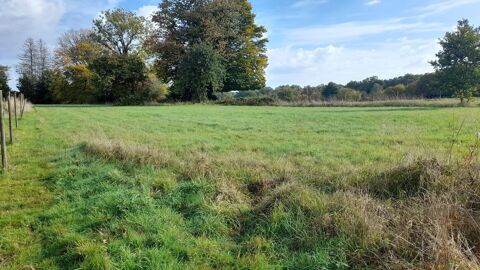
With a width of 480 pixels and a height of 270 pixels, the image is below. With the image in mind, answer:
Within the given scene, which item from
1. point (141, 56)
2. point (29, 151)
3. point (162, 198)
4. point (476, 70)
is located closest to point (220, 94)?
point (141, 56)

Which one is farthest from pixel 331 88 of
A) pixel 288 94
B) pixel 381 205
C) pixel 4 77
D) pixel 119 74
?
pixel 381 205

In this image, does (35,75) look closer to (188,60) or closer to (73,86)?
(73,86)

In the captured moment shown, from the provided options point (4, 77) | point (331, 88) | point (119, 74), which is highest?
point (4, 77)

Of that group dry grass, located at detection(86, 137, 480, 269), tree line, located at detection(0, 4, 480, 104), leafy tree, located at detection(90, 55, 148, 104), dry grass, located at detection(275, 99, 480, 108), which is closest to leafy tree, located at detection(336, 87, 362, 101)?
tree line, located at detection(0, 4, 480, 104)

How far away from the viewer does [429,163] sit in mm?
5410

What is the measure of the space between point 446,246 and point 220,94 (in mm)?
46222

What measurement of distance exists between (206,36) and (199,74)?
18.2 feet

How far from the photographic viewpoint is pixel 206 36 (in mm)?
44688

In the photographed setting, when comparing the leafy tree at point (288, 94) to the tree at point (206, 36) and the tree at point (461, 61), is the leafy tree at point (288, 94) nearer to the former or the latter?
the tree at point (206, 36)

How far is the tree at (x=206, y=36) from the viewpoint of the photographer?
146 feet

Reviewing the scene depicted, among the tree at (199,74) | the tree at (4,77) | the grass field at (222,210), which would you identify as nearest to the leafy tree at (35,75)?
the tree at (4,77)

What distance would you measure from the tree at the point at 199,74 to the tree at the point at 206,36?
1.46 metres

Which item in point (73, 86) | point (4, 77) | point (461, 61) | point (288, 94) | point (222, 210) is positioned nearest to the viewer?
point (222, 210)

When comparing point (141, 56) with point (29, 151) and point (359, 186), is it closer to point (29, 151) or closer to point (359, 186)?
point (29, 151)
